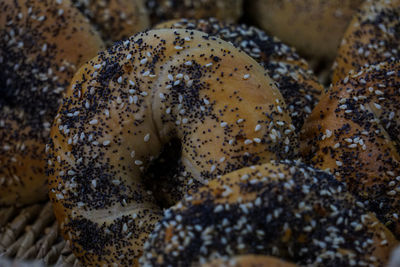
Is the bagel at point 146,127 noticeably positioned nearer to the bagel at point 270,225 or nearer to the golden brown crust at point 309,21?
the bagel at point 270,225

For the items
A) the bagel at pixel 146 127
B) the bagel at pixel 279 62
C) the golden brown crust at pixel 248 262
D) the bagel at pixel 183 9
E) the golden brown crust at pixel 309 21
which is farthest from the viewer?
the golden brown crust at pixel 309 21

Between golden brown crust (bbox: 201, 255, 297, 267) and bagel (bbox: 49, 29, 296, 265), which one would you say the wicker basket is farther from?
golden brown crust (bbox: 201, 255, 297, 267)

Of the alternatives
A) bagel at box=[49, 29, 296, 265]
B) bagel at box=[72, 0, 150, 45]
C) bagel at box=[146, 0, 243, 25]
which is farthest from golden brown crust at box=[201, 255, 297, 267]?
bagel at box=[146, 0, 243, 25]

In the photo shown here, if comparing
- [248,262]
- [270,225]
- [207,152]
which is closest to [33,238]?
[207,152]

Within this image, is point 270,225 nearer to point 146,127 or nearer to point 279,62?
point 146,127

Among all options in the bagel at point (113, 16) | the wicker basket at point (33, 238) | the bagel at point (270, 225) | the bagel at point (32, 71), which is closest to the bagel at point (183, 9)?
the bagel at point (113, 16)

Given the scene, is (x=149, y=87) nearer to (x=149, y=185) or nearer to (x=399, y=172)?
(x=149, y=185)
